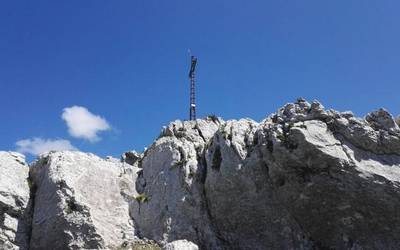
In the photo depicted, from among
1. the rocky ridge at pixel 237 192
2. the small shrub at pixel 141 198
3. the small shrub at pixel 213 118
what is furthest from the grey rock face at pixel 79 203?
the small shrub at pixel 213 118

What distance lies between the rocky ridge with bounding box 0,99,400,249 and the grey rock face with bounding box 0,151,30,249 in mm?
102

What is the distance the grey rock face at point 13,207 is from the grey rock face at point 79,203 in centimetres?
86

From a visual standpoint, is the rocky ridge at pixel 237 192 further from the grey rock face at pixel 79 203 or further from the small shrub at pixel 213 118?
the small shrub at pixel 213 118

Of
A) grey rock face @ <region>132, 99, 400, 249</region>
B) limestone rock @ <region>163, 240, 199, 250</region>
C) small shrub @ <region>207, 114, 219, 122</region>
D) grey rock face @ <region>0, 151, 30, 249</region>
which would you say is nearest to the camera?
grey rock face @ <region>132, 99, 400, 249</region>

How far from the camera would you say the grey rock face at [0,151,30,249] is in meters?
33.0

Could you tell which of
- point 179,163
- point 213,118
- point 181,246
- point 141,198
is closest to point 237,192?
point 181,246

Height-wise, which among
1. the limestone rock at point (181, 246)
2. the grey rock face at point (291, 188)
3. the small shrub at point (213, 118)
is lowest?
the limestone rock at point (181, 246)

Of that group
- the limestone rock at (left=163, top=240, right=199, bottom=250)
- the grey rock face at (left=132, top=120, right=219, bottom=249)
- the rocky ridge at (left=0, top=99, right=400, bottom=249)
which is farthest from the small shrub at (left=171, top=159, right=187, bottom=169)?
the limestone rock at (left=163, top=240, right=199, bottom=250)

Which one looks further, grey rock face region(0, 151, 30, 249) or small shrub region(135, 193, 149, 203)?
small shrub region(135, 193, 149, 203)

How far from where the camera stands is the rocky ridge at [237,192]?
28188 mm

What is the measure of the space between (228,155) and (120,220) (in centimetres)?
1099

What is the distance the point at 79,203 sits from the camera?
111 feet

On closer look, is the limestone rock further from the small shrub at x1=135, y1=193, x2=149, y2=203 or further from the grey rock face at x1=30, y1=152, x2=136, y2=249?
the small shrub at x1=135, y1=193, x2=149, y2=203

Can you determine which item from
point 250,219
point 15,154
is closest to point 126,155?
point 15,154
